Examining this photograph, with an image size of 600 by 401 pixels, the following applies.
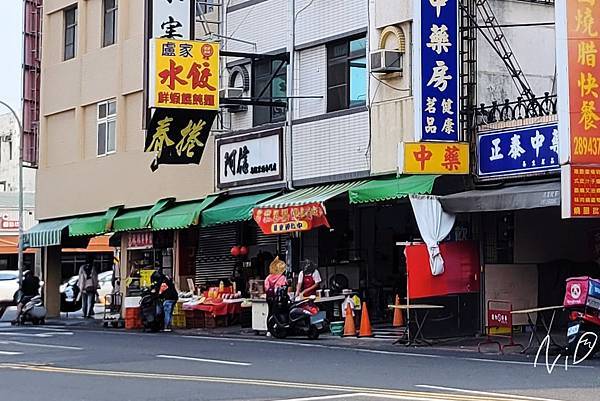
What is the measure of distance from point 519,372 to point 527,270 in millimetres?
7655

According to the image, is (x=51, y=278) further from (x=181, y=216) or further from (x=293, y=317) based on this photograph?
(x=293, y=317)

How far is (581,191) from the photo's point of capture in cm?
1800

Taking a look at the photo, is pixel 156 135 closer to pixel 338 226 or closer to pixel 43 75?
pixel 338 226

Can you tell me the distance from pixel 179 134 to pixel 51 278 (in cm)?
1175

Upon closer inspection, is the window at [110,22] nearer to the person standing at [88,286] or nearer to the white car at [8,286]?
the person standing at [88,286]

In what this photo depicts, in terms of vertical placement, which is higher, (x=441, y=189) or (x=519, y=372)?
(x=441, y=189)

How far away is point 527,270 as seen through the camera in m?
23.2

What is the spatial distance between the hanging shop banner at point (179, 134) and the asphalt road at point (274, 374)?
221 inches

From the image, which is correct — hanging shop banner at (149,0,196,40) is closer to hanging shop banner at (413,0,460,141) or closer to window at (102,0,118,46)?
hanging shop banner at (413,0,460,141)

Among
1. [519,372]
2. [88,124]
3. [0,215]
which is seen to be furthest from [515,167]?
[0,215]

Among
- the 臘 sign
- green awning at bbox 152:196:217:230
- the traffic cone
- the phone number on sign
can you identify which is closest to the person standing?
green awning at bbox 152:196:217:230

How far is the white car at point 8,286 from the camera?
134ft

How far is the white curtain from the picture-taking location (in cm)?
2145

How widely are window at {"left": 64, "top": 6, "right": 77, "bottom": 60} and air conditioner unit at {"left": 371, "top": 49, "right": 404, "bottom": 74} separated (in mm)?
15310
